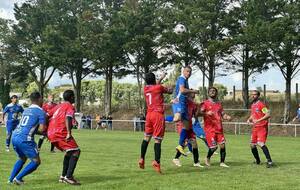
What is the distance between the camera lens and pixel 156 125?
1207 centimetres

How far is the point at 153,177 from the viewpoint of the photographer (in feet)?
37.0

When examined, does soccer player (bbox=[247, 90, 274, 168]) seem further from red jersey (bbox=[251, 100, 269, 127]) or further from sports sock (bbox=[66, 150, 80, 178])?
sports sock (bbox=[66, 150, 80, 178])

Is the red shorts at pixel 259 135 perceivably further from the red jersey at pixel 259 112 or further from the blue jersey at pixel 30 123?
the blue jersey at pixel 30 123

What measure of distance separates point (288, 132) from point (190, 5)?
46.7 feet

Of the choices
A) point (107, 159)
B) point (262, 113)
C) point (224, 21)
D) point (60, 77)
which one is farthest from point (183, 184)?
point (60, 77)

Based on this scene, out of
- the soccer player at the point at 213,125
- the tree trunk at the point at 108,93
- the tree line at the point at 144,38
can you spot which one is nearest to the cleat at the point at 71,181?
the soccer player at the point at 213,125

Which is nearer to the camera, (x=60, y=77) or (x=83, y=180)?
(x=83, y=180)

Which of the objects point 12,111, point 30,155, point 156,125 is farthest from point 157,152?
point 12,111

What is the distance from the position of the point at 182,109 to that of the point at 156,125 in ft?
3.30

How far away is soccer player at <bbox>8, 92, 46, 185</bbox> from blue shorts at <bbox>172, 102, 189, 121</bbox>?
3.47 meters

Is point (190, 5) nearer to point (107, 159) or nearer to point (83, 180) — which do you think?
point (107, 159)

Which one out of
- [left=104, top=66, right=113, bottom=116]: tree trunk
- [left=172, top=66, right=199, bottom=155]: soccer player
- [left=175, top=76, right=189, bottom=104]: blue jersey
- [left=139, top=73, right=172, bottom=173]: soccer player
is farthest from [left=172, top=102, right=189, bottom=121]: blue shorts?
[left=104, top=66, right=113, bottom=116]: tree trunk

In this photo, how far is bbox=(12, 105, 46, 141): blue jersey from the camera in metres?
10.3

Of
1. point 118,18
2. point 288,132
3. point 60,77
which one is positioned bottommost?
point 288,132
